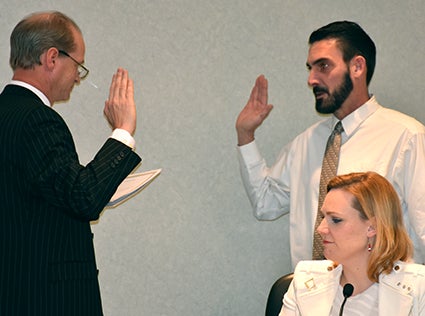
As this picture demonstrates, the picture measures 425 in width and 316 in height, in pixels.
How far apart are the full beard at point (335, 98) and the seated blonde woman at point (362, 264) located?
0.74m

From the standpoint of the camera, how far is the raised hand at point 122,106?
2.41 m

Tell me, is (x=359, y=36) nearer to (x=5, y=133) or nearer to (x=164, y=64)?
(x=164, y=64)

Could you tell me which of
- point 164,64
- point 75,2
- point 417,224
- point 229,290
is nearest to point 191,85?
point 164,64

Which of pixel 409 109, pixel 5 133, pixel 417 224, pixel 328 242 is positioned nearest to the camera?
pixel 5 133

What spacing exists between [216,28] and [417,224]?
1334 millimetres

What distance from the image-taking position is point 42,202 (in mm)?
2256

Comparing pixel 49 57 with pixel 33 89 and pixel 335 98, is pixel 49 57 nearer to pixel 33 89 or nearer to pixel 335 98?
pixel 33 89

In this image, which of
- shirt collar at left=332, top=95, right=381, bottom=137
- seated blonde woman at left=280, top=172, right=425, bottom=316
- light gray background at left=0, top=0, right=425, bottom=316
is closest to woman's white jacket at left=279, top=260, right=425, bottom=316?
seated blonde woman at left=280, top=172, right=425, bottom=316

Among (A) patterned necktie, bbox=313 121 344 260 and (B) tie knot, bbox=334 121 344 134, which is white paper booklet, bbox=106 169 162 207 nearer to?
(A) patterned necktie, bbox=313 121 344 260

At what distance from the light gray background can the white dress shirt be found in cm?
29

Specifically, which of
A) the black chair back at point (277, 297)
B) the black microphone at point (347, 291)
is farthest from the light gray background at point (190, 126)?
the black microphone at point (347, 291)

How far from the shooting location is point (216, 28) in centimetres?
360

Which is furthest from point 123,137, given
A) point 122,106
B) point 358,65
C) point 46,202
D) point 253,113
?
point 358,65

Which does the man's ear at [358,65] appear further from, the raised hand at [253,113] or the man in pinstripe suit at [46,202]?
the man in pinstripe suit at [46,202]
